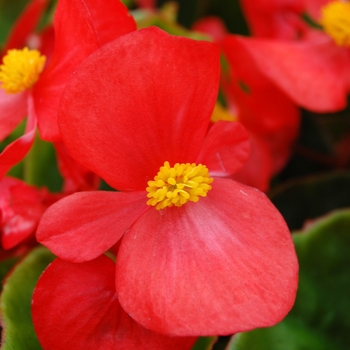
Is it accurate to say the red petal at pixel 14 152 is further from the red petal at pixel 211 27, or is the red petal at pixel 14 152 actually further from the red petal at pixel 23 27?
the red petal at pixel 211 27

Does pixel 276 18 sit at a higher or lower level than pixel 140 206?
lower

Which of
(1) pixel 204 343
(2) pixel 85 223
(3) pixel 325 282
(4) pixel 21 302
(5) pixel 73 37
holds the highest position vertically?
(5) pixel 73 37

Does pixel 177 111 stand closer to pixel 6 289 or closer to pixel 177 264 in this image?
pixel 177 264

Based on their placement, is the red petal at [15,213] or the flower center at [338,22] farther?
the flower center at [338,22]

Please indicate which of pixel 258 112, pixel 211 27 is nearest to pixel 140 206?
pixel 258 112

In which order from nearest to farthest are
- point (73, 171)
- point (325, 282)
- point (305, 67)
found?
point (73, 171), point (325, 282), point (305, 67)

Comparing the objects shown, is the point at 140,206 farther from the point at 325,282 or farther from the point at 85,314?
the point at 325,282

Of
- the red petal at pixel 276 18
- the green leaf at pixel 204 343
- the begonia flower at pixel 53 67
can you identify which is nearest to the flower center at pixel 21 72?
the begonia flower at pixel 53 67
